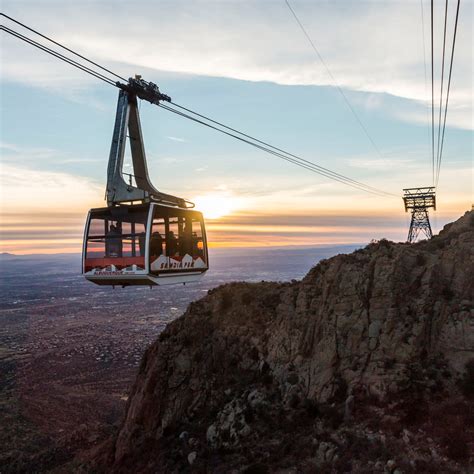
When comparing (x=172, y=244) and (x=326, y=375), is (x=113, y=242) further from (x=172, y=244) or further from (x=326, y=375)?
(x=326, y=375)

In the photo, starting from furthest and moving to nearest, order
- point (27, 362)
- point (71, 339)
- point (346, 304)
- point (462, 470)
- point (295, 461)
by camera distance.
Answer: point (71, 339) < point (27, 362) < point (346, 304) < point (295, 461) < point (462, 470)

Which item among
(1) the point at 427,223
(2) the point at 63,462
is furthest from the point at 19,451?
(1) the point at 427,223

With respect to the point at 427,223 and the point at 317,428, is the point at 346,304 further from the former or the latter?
the point at 427,223

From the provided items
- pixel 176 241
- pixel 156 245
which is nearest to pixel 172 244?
pixel 176 241

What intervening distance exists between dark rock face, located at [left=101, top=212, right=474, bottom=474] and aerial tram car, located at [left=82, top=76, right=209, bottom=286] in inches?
436

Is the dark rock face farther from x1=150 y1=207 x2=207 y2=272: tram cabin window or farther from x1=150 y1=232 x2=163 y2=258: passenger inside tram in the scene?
x1=150 y1=232 x2=163 y2=258: passenger inside tram

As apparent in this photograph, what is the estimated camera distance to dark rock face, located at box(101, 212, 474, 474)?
19.6m

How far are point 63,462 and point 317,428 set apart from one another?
134 ft

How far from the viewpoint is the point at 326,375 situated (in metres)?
24.7

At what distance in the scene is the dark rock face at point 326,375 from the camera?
1964 centimetres

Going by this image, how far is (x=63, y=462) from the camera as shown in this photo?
1870 inches

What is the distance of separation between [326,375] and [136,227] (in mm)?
15835

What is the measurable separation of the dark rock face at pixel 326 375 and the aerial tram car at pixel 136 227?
11.1 metres

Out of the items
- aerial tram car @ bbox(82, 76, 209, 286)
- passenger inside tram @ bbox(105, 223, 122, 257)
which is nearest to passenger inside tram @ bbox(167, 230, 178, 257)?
aerial tram car @ bbox(82, 76, 209, 286)
